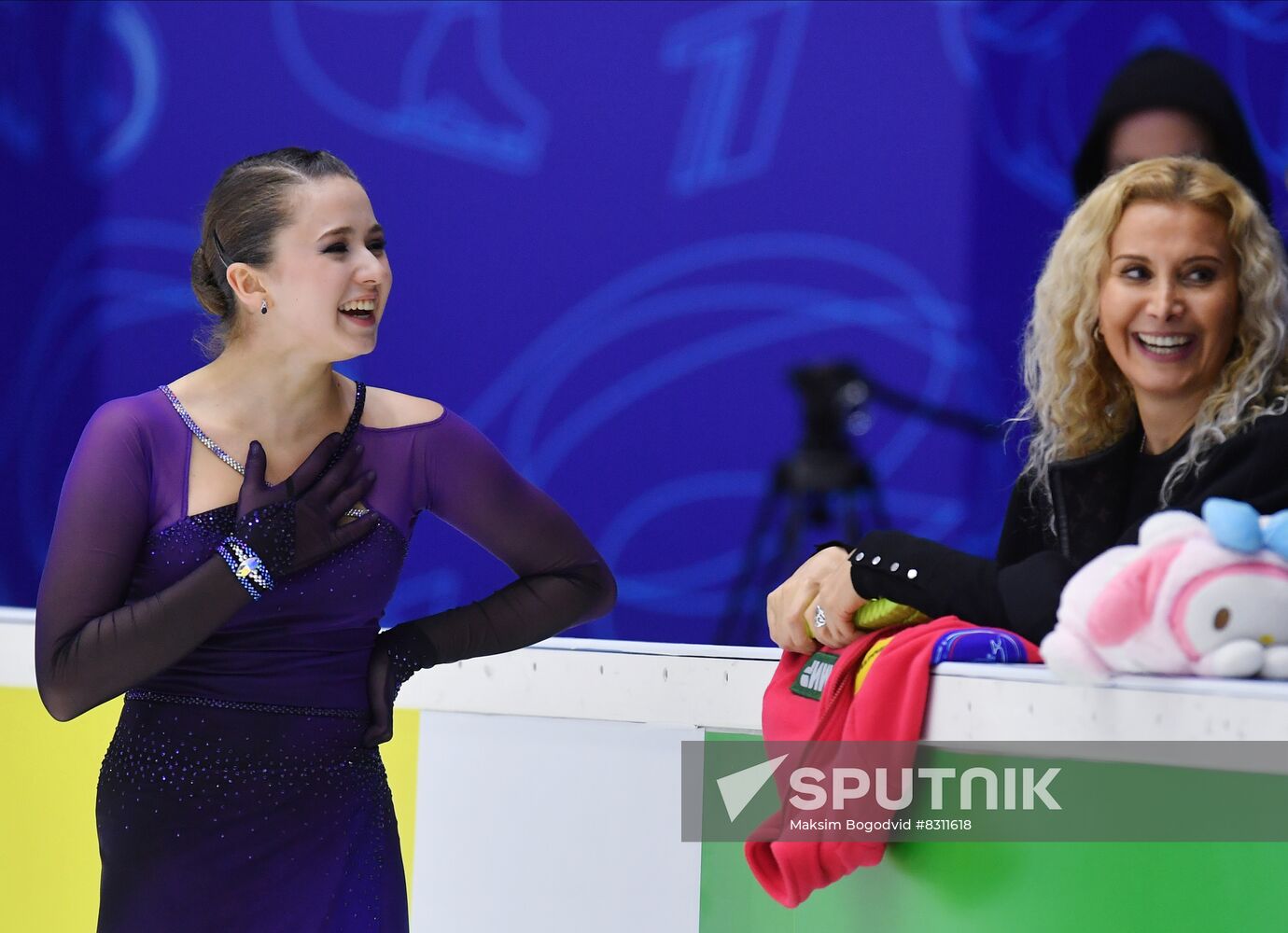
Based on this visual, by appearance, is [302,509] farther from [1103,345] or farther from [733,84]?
[733,84]

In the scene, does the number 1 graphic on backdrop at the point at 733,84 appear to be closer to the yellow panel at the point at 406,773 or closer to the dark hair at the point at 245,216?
the yellow panel at the point at 406,773

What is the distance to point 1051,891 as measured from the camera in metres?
1.42

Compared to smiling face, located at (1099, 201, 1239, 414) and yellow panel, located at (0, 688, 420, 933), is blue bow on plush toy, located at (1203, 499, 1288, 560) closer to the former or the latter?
smiling face, located at (1099, 201, 1239, 414)

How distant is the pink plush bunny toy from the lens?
49.1 inches

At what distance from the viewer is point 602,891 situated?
200 cm

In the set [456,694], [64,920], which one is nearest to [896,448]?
[456,694]

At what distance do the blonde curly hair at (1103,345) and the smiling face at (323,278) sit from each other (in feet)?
2.51

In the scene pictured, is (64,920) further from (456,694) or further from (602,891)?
(602,891)

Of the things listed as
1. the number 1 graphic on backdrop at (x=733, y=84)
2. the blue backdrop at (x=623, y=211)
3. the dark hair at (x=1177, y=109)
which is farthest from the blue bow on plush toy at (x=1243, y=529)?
the number 1 graphic on backdrop at (x=733, y=84)

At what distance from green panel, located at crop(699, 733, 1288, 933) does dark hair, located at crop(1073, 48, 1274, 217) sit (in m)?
1.67

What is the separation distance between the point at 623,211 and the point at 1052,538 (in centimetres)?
304

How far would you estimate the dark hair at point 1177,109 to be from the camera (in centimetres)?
292

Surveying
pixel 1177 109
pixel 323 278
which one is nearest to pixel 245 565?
pixel 323 278

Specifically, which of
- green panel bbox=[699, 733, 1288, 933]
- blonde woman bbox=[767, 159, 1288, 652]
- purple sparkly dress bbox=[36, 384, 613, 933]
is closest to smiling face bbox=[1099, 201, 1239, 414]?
blonde woman bbox=[767, 159, 1288, 652]
